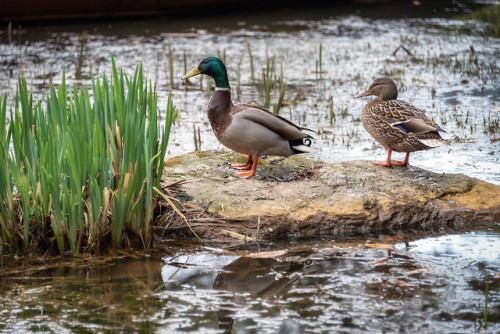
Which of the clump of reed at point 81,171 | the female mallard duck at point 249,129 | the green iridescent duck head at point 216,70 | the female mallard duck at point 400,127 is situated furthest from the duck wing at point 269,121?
the clump of reed at point 81,171

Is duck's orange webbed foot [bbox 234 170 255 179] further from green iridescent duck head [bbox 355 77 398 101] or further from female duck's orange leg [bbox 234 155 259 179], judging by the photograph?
green iridescent duck head [bbox 355 77 398 101]

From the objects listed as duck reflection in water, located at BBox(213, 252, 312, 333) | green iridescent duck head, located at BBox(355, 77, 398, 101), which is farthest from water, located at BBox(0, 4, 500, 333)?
green iridescent duck head, located at BBox(355, 77, 398, 101)

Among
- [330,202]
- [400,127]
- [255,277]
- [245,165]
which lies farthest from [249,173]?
[255,277]

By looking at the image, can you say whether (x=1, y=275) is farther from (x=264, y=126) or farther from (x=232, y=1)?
(x=232, y=1)

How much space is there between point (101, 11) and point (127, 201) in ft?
33.8

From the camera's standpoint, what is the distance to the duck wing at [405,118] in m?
5.16

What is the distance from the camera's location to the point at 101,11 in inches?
542

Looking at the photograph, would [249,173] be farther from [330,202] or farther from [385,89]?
[385,89]

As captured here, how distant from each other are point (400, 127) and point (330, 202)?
0.89 metres

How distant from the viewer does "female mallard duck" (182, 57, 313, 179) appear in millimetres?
4941

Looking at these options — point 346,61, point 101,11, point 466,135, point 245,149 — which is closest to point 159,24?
point 101,11

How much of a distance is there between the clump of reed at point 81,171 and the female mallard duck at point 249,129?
70 centimetres

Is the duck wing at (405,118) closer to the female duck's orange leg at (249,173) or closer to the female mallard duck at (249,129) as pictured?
the female mallard duck at (249,129)

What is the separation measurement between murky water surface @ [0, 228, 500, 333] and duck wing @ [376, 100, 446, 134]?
97 centimetres
